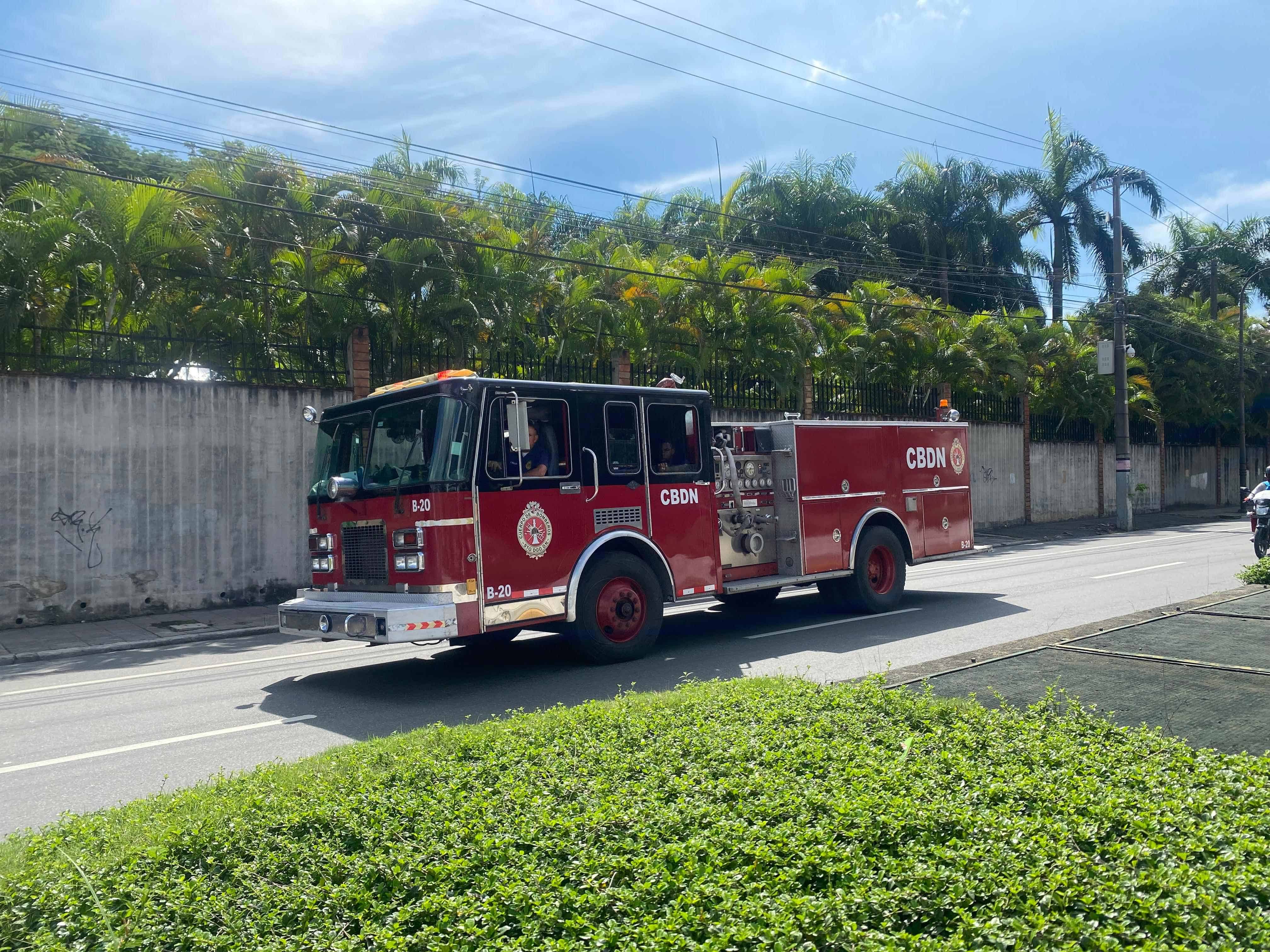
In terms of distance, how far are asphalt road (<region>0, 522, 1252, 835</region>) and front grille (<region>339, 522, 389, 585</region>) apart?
39.5 inches

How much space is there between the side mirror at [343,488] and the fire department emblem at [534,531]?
155cm

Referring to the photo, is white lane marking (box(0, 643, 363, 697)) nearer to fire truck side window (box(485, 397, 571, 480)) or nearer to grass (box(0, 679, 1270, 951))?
fire truck side window (box(485, 397, 571, 480))

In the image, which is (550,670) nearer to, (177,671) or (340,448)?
(340,448)

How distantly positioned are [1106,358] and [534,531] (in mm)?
25107

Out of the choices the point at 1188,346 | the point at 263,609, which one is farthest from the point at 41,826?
the point at 1188,346

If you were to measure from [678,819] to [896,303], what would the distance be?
2370 centimetres

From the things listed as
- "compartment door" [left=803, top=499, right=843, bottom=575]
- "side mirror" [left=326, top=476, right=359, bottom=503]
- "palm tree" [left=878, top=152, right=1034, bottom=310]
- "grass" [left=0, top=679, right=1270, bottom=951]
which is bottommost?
"grass" [left=0, top=679, right=1270, bottom=951]

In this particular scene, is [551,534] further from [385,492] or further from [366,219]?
[366,219]

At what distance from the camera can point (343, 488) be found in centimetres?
889

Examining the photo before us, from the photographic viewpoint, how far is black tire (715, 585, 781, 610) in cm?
1302

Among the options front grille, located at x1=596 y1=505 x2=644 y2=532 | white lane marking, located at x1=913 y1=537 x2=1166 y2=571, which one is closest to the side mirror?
front grille, located at x1=596 y1=505 x2=644 y2=532

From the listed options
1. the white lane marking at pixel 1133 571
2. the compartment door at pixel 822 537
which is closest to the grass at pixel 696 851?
the compartment door at pixel 822 537

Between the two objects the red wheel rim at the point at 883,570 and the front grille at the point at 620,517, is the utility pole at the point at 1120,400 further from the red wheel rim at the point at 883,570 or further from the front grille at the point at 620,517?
the front grille at the point at 620,517

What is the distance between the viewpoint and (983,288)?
42625 millimetres
